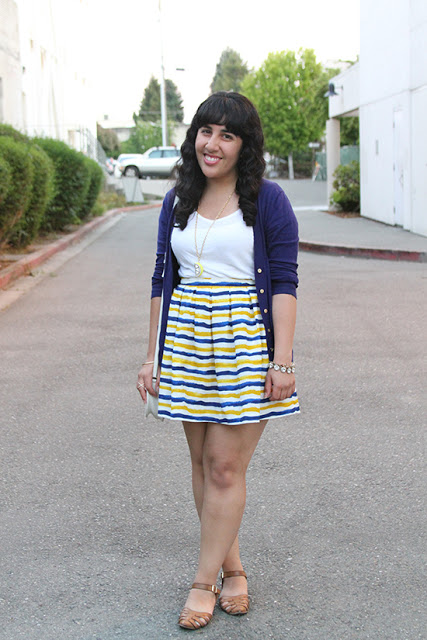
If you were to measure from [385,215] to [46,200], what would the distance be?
8.92m

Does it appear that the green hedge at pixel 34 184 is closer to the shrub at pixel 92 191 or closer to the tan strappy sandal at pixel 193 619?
the shrub at pixel 92 191

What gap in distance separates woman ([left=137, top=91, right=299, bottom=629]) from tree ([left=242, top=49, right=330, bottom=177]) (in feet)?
203

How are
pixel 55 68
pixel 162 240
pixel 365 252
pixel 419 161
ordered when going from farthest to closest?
1. pixel 55 68
2. pixel 419 161
3. pixel 365 252
4. pixel 162 240

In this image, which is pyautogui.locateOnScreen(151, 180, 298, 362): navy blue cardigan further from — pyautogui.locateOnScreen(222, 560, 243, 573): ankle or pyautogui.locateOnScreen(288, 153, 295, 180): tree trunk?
pyautogui.locateOnScreen(288, 153, 295, 180): tree trunk

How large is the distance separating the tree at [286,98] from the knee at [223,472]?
62.0 meters

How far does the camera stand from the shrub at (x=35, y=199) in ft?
45.6

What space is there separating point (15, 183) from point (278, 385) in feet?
32.5

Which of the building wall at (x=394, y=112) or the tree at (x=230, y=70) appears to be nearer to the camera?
the building wall at (x=394, y=112)

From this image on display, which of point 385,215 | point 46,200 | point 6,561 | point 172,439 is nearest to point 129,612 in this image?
point 6,561

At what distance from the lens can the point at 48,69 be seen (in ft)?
92.7

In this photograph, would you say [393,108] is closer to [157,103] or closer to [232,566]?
[232,566]

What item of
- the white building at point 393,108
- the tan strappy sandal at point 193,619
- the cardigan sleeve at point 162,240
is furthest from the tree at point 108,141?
the tan strappy sandal at point 193,619

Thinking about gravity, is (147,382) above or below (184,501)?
above

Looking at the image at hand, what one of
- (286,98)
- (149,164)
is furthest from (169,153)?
(286,98)
